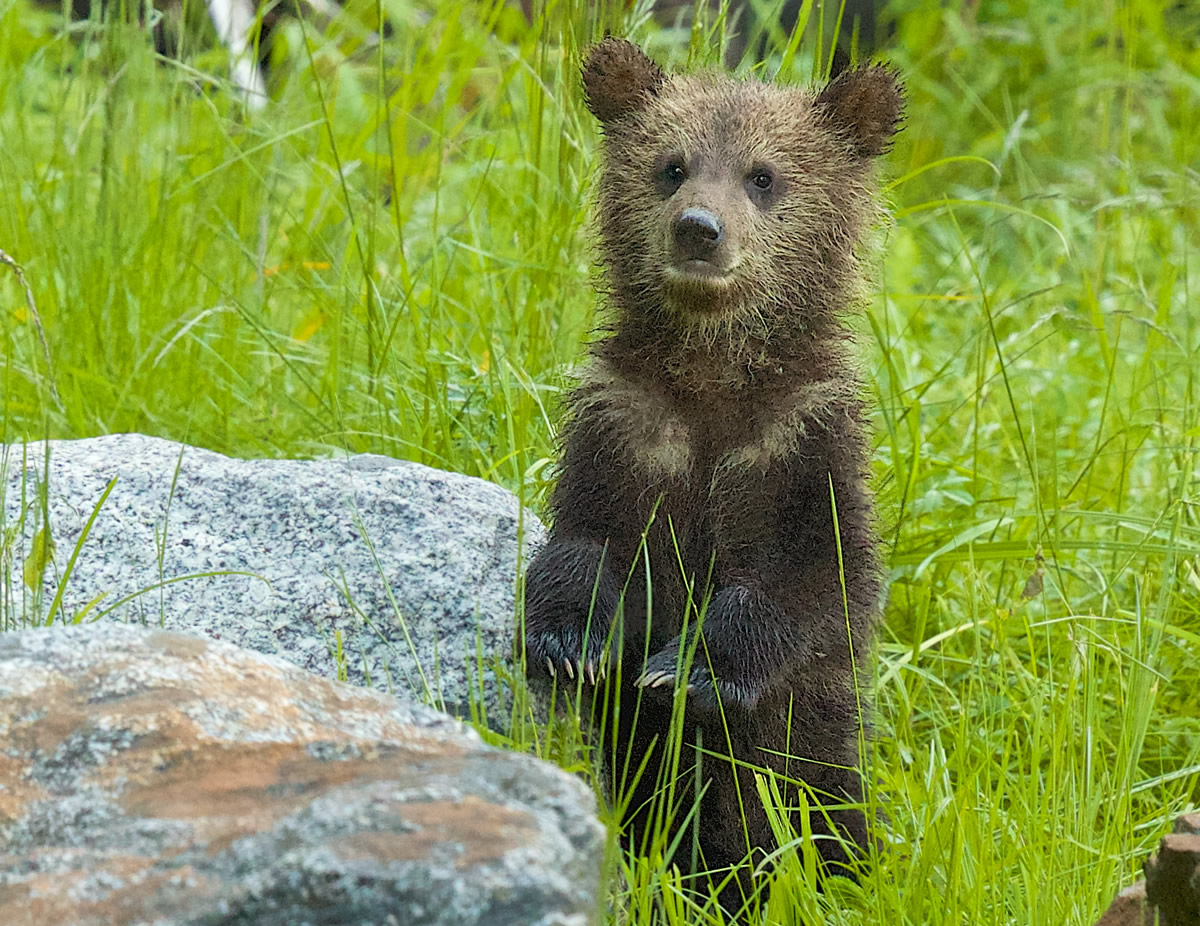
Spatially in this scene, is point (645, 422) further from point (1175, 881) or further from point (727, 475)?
point (1175, 881)

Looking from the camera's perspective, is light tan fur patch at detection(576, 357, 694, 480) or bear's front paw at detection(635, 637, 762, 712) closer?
bear's front paw at detection(635, 637, 762, 712)

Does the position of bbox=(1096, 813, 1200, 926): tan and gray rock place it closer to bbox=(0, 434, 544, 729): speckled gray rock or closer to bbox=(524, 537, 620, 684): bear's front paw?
bbox=(524, 537, 620, 684): bear's front paw

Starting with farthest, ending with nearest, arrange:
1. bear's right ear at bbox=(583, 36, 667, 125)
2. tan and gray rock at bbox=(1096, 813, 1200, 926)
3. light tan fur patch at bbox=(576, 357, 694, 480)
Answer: bear's right ear at bbox=(583, 36, 667, 125) < light tan fur patch at bbox=(576, 357, 694, 480) < tan and gray rock at bbox=(1096, 813, 1200, 926)

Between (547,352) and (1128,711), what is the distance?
2103mm

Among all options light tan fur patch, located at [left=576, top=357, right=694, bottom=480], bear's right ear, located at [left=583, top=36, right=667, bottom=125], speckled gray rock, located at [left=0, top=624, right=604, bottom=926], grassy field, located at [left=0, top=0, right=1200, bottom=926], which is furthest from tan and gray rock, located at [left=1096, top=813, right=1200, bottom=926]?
bear's right ear, located at [left=583, top=36, right=667, bottom=125]

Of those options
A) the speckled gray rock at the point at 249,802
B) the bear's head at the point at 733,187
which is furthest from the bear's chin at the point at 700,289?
the speckled gray rock at the point at 249,802

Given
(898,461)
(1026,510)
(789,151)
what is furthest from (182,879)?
(1026,510)

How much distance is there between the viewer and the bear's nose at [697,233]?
3178 millimetres

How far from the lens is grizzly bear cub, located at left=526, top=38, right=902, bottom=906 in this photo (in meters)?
3.15

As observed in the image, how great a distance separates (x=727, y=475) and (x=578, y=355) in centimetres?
119

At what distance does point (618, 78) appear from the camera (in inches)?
140

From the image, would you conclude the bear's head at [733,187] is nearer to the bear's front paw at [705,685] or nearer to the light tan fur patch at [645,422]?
the light tan fur patch at [645,422]

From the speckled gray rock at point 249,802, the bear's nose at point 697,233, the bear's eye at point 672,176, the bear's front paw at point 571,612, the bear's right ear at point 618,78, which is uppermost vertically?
the bear's right ear at point 618,78

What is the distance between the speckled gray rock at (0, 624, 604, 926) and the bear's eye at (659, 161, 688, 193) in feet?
5.21
